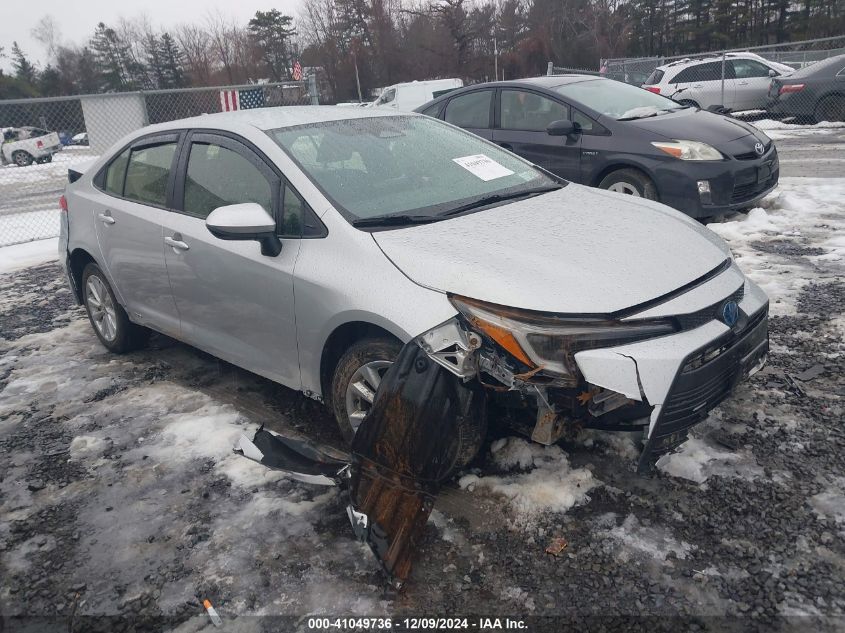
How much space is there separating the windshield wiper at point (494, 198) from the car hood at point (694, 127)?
3.51m

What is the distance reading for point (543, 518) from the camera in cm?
273

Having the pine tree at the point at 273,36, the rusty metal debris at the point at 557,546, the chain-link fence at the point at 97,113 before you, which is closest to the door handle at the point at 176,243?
the rusty metal debris at the point at 557,546

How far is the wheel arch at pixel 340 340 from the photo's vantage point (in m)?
2.92

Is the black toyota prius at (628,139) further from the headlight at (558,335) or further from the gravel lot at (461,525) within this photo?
the headlight at (558,335)

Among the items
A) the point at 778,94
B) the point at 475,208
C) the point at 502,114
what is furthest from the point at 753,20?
the point at 475,208

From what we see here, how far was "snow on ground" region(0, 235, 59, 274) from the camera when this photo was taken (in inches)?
330

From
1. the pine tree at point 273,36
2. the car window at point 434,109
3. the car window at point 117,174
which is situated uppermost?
the pine tree at point 273,36

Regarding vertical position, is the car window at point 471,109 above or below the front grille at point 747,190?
above

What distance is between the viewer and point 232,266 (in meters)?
3.51

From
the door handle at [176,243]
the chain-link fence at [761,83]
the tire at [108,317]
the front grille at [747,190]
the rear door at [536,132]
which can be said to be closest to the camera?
the door handle at [176,243]

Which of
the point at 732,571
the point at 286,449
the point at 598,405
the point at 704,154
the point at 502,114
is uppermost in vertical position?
the point at 502,114

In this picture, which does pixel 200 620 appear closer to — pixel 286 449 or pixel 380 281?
pixel 286 449

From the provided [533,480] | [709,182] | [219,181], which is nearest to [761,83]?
[709,182]

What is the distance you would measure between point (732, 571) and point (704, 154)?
5.08 meters
